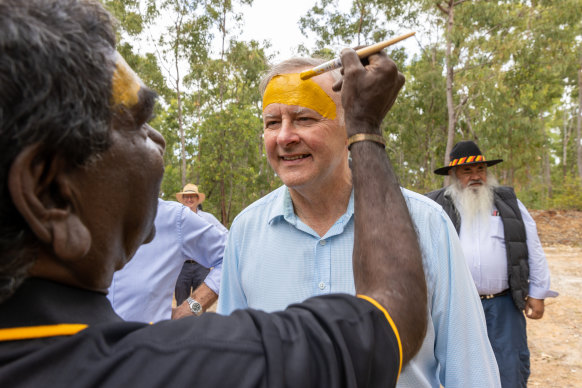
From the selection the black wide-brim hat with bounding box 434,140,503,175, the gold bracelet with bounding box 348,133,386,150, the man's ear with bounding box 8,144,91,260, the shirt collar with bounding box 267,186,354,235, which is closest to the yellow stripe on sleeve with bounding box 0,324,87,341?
the man's ear with bounding box 8,144,91,260

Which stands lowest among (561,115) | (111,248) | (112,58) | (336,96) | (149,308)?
(149,308)

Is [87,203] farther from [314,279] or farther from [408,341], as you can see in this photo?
[314,279]

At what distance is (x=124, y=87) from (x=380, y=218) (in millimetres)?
629

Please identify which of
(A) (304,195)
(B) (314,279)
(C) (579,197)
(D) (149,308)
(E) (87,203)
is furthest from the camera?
(C) (579,197)

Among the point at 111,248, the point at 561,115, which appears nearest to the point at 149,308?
the point at 111,248

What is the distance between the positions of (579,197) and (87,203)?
24.1 m

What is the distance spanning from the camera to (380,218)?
3.30 feet

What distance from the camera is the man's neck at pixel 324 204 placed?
2100 millimetres

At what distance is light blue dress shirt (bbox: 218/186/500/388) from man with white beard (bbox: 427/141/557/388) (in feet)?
8.17

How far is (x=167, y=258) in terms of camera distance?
118 inches

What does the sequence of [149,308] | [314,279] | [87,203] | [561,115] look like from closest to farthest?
[87,203] → [314,279] → [149,308] → [561,115]

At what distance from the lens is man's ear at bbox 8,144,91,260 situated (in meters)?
0.73

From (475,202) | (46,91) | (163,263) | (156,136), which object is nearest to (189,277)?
(163,263)

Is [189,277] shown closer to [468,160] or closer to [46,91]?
[468,160]
